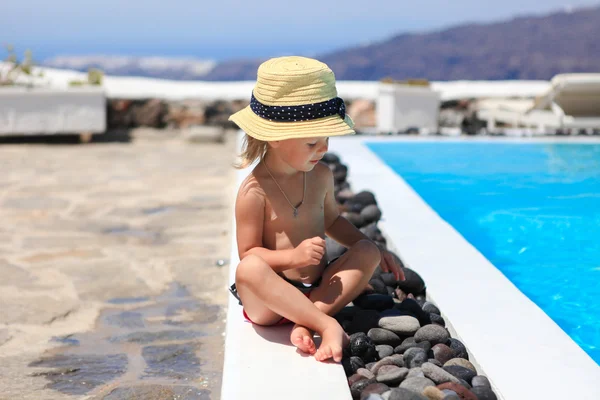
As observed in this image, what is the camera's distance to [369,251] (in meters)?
2.72

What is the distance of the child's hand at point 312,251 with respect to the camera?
2467 mm

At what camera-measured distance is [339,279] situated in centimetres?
272

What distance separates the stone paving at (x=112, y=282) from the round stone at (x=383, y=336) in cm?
62

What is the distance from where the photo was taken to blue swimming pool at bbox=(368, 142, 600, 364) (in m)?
3.99

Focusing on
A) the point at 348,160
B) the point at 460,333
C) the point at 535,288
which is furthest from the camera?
the point at 348,160

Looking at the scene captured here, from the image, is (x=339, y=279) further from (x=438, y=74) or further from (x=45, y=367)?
(x=438, y=74)

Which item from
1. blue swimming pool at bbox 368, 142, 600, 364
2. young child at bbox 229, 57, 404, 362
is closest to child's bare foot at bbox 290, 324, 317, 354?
young child at bbox 229, 57, 404, 362

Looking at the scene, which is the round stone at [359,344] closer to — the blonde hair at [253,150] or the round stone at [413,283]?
the round stone at [413,283]

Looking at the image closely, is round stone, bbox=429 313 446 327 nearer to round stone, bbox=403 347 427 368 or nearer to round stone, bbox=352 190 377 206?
round stone, bbox=403 347 427 368

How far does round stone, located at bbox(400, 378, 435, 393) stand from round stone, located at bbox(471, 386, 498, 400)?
0.44 ft

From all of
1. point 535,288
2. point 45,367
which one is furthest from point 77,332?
point 535,288

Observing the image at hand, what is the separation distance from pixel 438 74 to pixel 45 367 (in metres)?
62.7

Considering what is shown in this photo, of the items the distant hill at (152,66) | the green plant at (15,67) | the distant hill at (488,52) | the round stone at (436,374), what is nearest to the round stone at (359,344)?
the round stone at (436,374)

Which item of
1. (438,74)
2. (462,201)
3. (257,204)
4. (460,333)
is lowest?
Answer: (438,74)
